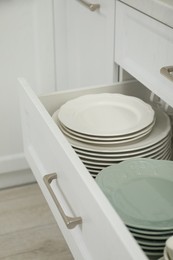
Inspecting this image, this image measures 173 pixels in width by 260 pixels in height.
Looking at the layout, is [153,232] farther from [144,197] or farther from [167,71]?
[167,71]

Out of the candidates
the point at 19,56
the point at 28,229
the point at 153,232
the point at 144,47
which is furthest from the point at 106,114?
the point at 28,229

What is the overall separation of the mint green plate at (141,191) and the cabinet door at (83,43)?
38cm

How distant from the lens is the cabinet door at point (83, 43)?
4.06ft

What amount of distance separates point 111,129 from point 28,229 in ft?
2.22

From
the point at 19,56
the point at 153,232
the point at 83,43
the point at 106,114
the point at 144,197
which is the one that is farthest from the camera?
the point at 19,56

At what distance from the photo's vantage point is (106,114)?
112 centimetres

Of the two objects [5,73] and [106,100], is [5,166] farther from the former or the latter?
[106,100]

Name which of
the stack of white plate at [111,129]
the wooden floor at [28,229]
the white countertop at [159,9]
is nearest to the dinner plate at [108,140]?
the stack of white plate at [111,129]

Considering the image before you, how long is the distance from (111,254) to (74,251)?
0.79 feet

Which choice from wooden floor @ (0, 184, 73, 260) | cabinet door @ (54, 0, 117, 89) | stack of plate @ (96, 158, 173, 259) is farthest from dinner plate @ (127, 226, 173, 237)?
wooden floor @ (0, 184, 73, 260)

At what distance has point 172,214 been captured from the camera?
824mm

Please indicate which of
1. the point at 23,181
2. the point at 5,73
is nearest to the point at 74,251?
the point at 5,73

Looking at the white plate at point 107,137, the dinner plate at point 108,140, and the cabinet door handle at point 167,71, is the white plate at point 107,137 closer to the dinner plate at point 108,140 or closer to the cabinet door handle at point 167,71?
the dinner plate at point 108,140

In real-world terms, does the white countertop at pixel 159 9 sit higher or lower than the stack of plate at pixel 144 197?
higher
